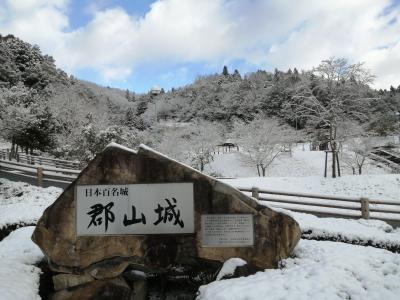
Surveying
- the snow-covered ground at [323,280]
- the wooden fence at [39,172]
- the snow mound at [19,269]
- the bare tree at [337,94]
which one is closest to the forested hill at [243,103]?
the bare tree at [337,94]

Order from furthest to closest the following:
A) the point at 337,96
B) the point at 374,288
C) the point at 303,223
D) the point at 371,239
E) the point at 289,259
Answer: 1. the point at 337,96
2. the point at 303,223
3. the point at 371,239
4. the point at 289,259
5. the point at 374,288

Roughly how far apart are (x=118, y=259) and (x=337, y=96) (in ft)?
65.5

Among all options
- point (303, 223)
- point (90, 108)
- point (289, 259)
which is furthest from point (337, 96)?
point (90, 108)

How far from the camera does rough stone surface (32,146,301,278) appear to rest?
20.6ft

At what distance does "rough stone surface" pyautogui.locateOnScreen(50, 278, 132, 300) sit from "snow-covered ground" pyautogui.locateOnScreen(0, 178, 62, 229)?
4.67 meters

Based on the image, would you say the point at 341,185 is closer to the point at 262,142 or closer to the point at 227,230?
the point at 262,142

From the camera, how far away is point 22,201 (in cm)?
1309

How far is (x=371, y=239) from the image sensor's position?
26.3 ft

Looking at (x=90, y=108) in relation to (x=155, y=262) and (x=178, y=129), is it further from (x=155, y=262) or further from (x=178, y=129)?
(x=155, y=262)

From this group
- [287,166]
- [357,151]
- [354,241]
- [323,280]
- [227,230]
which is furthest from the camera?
[287,166]

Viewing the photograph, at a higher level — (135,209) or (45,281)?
(135,209)

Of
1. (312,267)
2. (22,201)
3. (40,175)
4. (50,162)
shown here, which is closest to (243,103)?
(50,162)

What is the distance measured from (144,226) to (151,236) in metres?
0.24

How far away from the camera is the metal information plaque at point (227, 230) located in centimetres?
627
